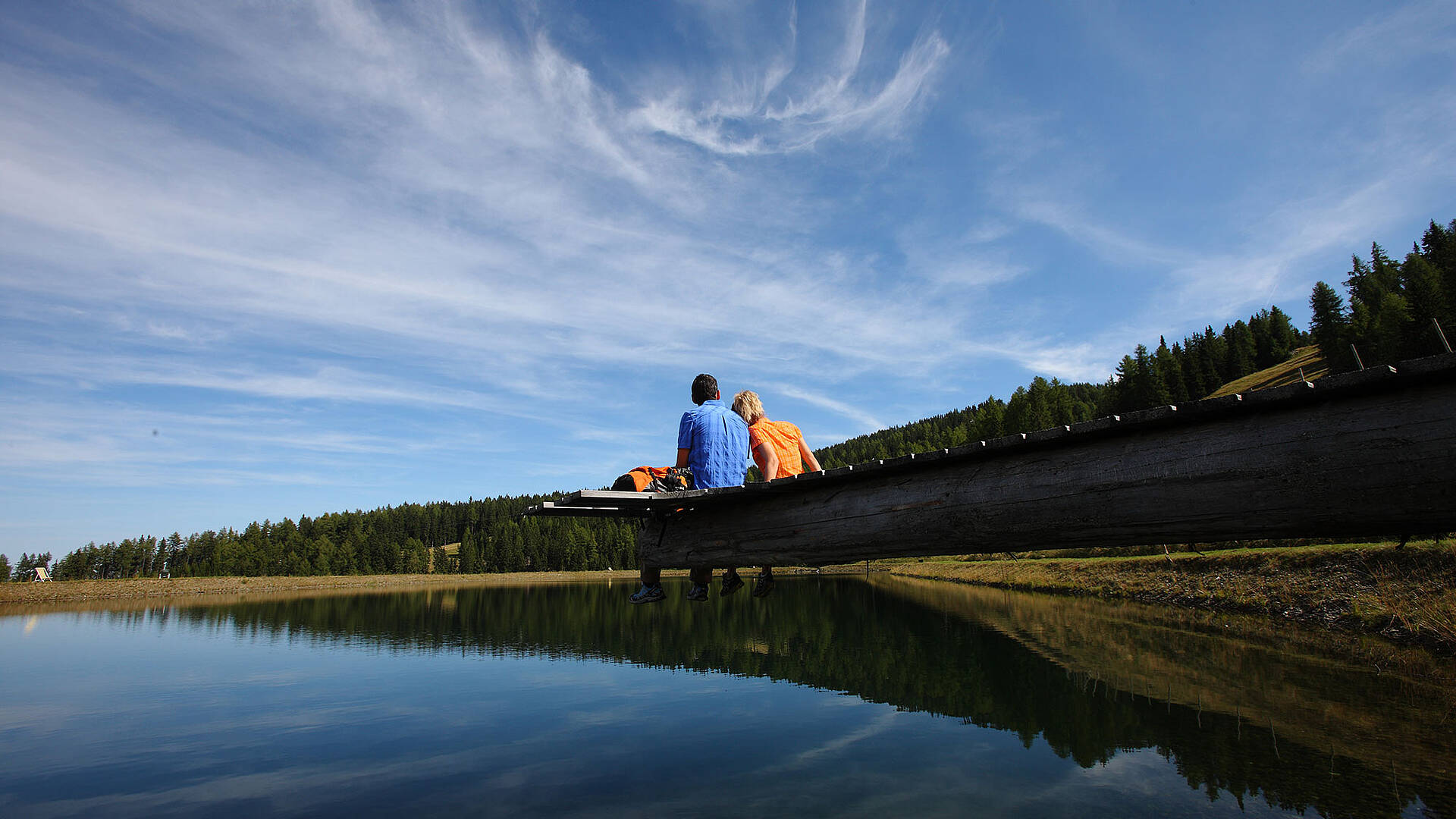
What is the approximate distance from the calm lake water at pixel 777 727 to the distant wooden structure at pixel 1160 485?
14.6 metres

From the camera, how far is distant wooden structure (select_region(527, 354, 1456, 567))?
8.80 ft

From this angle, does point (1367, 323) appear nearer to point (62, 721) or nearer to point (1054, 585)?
point (1054, 585)

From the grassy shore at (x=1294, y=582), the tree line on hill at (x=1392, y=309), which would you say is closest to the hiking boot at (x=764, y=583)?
the grassy shore at (x=1294, y=582)

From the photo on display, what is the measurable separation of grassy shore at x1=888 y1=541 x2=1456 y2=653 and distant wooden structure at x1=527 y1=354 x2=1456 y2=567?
17104 mm

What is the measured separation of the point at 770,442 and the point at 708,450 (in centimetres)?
117

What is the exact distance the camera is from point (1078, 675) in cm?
2697

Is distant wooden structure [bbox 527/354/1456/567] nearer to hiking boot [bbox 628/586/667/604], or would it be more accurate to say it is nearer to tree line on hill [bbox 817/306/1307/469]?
hiking boot [bbox 628/586/667/604]

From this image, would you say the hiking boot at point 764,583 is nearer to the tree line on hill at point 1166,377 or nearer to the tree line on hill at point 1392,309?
the tree line on hill at point 1392,309

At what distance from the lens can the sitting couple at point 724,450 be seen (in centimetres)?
613

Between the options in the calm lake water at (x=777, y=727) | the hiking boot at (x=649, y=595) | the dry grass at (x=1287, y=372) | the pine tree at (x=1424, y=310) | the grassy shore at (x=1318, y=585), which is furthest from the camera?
the dry grass at (x=1287, y=372)

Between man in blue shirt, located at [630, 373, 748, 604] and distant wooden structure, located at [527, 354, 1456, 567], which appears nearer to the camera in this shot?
distant wooden structure, located at [527, 354, 1456, 567]

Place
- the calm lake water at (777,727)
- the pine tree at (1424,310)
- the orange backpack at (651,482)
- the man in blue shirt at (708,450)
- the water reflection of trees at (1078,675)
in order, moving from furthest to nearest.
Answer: the pine tree at (1424,310)
the calm lake water at (777,727)
the water reflection of trees at (1078,675)
the man in blue shirt at (708,450)
the orange backpack at (651,482)

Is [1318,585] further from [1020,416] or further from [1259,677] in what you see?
[1020,416]

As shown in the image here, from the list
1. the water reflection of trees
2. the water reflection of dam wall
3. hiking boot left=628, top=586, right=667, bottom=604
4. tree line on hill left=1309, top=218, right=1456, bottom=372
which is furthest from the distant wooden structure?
tree line on hill left=1309, top=218, right=1456, bottom=372
